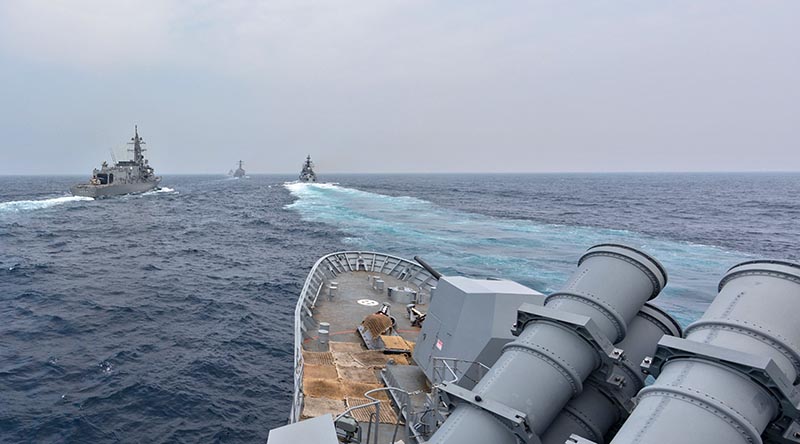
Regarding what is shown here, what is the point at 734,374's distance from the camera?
4.80 m

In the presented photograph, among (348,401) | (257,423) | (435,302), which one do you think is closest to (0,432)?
(257,423)

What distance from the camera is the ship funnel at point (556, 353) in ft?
18.9

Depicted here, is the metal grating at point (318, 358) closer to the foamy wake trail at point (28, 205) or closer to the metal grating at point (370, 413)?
the metal grating at point (370, 413)

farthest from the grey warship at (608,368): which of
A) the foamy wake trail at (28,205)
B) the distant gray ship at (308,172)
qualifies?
the distant gray ship at (308,172)

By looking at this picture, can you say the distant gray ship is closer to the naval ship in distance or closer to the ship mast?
the naval ship in distance

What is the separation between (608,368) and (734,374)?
1790 mm

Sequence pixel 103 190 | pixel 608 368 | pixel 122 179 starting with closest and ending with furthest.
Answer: pixel 608 368
pixel 103 190
pixel 122 179

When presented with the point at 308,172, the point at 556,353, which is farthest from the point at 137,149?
the point at 556,353

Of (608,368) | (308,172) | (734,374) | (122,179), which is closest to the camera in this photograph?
→ (734,374)

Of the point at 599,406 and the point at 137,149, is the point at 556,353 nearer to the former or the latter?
the point at 599,406

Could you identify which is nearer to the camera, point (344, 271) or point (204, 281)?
point (344, 271)

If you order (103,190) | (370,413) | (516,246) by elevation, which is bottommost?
(516,246)

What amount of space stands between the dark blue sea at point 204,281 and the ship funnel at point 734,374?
43.1ft

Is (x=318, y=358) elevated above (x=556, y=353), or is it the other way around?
(x=556, y=353)
